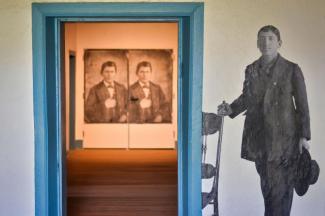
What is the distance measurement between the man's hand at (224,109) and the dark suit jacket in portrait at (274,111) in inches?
1.4

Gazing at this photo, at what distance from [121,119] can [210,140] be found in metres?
6.92

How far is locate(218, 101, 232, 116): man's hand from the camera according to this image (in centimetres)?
434

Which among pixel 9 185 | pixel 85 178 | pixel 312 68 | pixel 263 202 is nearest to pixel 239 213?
pixel 263 202

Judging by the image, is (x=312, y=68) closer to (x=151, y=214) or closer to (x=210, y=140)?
(x=210, y=140)

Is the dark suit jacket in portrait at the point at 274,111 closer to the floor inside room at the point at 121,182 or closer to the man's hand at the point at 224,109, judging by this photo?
the man's hand at the point at 224,109

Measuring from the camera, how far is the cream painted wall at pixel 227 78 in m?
4.29

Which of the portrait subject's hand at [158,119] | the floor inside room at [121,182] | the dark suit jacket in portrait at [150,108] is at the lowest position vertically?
the floor inside room at [121,182]

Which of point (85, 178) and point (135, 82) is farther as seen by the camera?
point (135, 82)

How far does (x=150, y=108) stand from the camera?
440 inches

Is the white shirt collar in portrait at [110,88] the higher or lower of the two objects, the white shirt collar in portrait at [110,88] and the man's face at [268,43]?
the lower

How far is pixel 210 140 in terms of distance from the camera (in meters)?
4.36

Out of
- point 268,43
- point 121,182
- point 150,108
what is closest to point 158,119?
point 150,108

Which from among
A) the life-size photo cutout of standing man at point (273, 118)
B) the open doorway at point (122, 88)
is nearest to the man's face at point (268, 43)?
the life-size photo cutout of standing man at point (273, 118)

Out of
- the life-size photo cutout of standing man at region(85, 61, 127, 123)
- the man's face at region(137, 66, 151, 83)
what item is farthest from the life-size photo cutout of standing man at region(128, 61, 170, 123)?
the life-size photo cutout of standing man at region(85, 61, 127, 123)
